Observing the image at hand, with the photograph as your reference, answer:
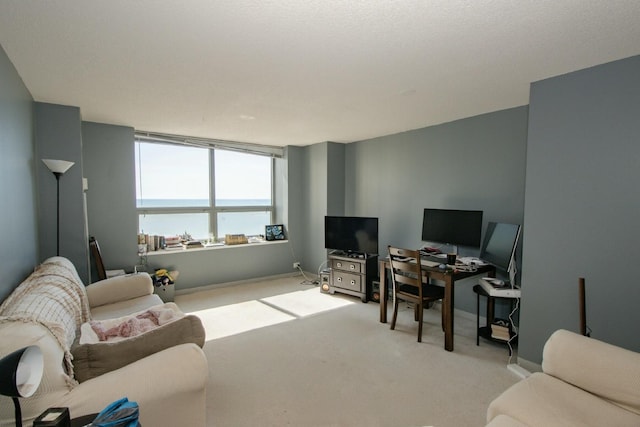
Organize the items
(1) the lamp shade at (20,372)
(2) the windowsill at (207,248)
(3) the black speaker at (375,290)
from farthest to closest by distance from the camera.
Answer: (2) the windowsill at (207,248) → (3) the black speaker at (375,290) → (1) the lamp shade at (20,372)

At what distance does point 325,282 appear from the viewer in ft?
15.7

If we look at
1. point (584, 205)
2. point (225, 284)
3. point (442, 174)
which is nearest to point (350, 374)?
point (584, 205)

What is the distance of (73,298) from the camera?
216 centimetres

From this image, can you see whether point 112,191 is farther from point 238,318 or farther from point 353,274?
point 353,274

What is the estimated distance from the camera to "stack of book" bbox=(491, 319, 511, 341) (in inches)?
113

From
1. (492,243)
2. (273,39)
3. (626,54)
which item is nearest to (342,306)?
(492,243)

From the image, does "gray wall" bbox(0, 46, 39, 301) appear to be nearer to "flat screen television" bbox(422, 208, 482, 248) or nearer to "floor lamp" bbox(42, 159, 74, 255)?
"floor lamp" bbox(42, 159, 74, 255)

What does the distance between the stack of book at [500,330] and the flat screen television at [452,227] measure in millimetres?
816

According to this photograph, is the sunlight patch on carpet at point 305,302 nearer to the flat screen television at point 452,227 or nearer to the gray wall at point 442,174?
the gray wall at point 442,174

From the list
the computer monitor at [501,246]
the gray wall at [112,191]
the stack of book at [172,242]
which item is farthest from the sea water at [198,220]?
the computer monitor at [501,246]

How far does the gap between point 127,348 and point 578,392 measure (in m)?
2.28

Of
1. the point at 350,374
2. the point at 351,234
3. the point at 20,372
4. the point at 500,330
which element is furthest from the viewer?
the point at 351,234

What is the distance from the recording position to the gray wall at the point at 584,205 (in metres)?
2.12

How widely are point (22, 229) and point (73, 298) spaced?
77cm
